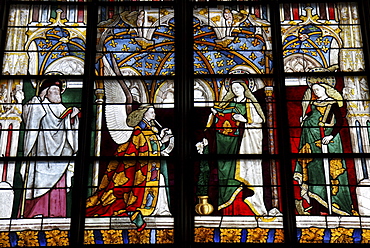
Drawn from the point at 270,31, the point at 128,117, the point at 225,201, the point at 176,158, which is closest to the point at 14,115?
the point at 128,117

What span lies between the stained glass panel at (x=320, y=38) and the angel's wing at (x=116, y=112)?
1.76 metres

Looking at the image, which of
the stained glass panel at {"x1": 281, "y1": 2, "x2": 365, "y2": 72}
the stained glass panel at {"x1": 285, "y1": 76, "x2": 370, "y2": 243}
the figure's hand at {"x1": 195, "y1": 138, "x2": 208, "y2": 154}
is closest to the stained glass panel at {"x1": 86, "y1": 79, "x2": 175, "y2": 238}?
the figure's hand at {"x1": 195, "y1": 138, "x2": 208, "y2": 154}

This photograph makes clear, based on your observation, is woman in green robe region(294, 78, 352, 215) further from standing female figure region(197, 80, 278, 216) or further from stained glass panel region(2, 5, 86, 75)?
stained glass panel region(2, 5, 86, 75)

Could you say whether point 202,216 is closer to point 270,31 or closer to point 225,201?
point 225,201

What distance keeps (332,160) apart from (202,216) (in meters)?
1.43

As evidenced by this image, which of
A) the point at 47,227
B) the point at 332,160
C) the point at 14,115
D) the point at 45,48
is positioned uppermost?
the point at 45,48

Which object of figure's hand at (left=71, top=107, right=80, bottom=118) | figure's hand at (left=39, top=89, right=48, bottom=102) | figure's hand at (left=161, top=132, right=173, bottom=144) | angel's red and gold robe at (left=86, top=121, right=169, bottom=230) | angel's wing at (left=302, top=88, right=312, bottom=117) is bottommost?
angel's red and gold robe at (left=86, top=121, right=169, bottom=230)

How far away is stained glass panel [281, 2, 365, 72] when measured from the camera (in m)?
8.42

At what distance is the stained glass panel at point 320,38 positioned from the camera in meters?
8.42

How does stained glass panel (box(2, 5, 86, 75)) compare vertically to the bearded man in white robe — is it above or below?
above

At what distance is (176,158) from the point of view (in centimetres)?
788

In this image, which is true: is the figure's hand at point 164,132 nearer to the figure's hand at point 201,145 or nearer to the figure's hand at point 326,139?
the figure's hand at point 201,145

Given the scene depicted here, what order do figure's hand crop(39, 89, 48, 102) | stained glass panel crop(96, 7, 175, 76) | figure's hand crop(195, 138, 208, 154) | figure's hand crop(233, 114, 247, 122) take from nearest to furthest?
1. figure's hand crop(195, 138, 208, 154)
2. figure's hand crop(233, 114, 247, 122)
3. figure's hand crop(39, 89, 48, 102)
4. stained glass panel crop(96, 7, 175, 76)

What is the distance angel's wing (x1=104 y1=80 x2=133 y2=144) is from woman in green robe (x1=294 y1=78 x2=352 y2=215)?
177cm
